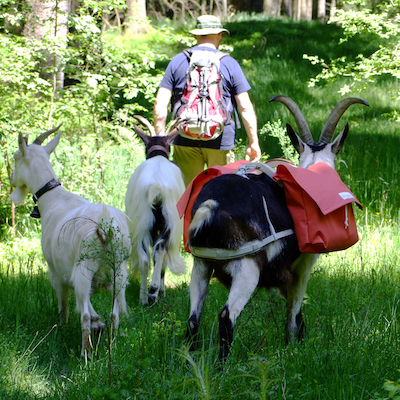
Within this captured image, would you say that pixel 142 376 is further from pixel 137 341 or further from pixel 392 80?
pixel 392 80

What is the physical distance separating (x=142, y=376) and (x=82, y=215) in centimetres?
138

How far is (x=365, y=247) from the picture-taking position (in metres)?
5.80

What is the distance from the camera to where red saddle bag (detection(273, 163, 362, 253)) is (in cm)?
295

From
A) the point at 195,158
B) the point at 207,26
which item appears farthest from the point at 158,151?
the point at 207,26

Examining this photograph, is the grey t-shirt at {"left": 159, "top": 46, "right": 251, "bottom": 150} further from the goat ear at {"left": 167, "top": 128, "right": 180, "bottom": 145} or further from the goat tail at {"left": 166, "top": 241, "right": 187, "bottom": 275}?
the goat tail at {"left": 166, "top": 241, "right": 187, "bottom": 275}

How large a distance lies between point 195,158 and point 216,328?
88.8 inches

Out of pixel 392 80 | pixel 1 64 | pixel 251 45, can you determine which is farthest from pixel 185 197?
pixel 251 45

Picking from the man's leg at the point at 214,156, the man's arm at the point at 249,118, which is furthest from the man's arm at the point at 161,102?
the man's arm at the point at 249,118

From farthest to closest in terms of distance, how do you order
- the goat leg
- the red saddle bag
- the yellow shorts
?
the yellow shorts, the red saddle bag, the goat leg

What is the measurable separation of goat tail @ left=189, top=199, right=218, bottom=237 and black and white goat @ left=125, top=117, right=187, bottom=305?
209cm

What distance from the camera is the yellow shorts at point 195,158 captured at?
5.12 metres

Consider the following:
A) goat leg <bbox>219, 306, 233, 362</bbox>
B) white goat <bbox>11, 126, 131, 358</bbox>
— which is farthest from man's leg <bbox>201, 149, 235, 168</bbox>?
goat leg <bbox>219, 306, 233, 362</bbox>

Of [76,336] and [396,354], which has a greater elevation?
[396,354]

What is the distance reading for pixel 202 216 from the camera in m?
2.77
